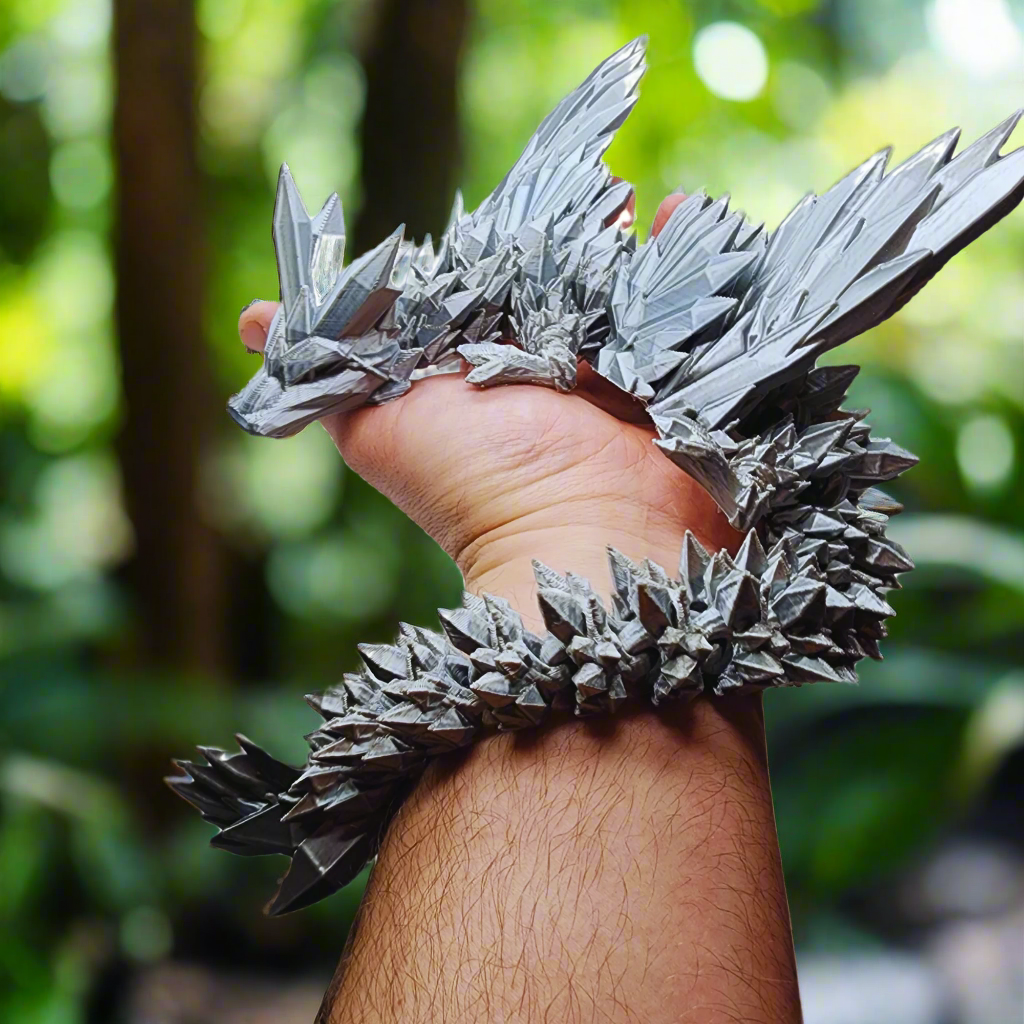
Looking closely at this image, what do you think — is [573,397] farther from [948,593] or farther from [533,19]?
[533,19]

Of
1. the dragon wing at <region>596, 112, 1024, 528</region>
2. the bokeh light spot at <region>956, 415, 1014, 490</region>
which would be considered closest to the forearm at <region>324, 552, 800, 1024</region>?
the dragon wing at <region>596, 112, 1024, 528</region>

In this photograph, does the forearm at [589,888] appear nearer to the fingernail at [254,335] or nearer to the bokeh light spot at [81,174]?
the fingernail at [254,335]

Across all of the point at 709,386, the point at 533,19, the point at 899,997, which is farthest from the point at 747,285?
the point at 533,19

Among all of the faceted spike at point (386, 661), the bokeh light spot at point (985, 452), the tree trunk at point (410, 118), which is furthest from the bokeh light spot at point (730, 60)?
the faceted spike at point (386, 661)

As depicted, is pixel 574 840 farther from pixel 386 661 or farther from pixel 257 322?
pixel 257 322

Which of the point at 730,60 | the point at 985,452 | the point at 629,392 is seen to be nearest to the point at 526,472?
the point at 629,392

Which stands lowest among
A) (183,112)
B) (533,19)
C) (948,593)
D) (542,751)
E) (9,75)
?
(542,751)

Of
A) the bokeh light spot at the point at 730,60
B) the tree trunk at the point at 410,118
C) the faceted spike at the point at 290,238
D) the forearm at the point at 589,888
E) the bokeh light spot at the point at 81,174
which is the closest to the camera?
the forearm at the point at 589,888
